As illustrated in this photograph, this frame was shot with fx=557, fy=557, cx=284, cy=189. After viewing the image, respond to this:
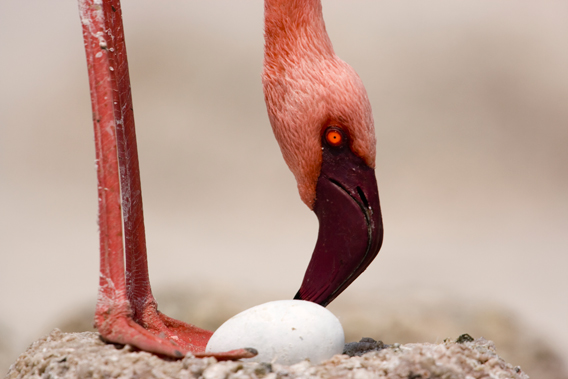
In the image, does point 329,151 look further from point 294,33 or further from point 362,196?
point 294,33

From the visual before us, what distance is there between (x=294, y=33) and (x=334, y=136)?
0.24 metres

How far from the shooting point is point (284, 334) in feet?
3.17

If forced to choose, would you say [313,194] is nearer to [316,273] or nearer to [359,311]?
[316,273]

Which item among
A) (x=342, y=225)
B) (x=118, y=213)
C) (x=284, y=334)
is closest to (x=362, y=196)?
(x=342, y=225)

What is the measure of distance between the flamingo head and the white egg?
14 centimetres

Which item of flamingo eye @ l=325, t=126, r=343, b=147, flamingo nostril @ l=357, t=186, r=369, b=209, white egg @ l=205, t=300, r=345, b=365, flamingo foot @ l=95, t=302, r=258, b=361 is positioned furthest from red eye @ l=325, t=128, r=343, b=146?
flamingo foot @ l=95, t=302, r=258, b=361

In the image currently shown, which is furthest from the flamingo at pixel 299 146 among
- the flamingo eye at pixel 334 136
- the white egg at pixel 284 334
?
the white egg at pixel 284 334

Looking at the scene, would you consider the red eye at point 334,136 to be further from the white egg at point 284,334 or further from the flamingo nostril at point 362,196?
the white egg at point 284,334

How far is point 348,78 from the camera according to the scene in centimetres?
113

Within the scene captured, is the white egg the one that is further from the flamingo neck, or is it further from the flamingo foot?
the flamingo neck

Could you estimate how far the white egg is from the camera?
3.16 feet

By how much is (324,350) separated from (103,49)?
731 mm

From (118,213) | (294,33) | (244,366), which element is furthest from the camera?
(294,33)

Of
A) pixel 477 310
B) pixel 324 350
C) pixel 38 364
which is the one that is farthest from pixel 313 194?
pixel 477 310
